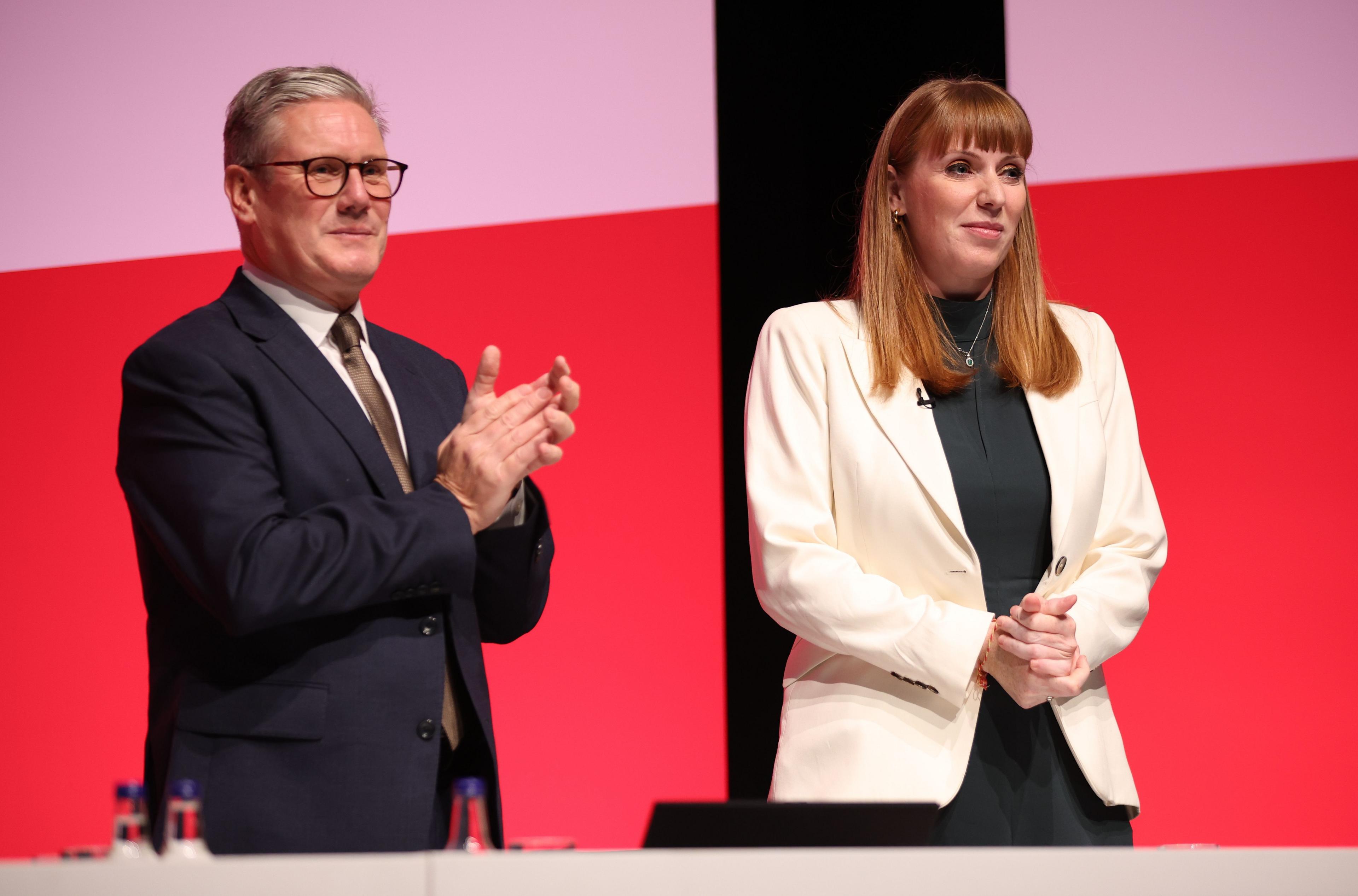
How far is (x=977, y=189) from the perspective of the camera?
2234 mm

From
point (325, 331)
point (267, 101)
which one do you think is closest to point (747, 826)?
point (325, 331)

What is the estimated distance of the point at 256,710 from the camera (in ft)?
5.55

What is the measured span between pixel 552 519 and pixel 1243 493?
1.56m

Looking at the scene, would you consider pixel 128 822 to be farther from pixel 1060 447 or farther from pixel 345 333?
pixel 1060 447

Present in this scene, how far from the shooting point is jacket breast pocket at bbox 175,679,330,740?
66.4 inches

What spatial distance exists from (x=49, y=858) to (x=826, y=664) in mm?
1177

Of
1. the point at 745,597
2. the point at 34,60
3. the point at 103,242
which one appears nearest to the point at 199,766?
the point at 745,597

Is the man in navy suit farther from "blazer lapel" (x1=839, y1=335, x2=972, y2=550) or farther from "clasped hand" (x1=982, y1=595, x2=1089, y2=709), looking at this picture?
"clasped hand" (x1=982, y1=595, x2=1089, y2=709)

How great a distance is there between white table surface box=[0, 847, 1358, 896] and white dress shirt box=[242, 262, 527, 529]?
0.88m

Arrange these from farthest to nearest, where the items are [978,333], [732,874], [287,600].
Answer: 1. [978,333]
2. [287,600]
3. [732,874]

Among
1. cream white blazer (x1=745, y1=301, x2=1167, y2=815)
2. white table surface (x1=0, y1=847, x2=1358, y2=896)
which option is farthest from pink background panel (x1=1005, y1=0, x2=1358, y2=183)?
white table surface (x1=0, y1=847, x2=1358, y2=896)

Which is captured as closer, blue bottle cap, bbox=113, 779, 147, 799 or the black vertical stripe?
blue bottle cap, bbox=113, 779, 147, 799

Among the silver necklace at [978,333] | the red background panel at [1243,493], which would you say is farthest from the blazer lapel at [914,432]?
the red background panel at [1243,493]

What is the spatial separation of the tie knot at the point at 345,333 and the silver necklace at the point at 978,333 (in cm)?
99
